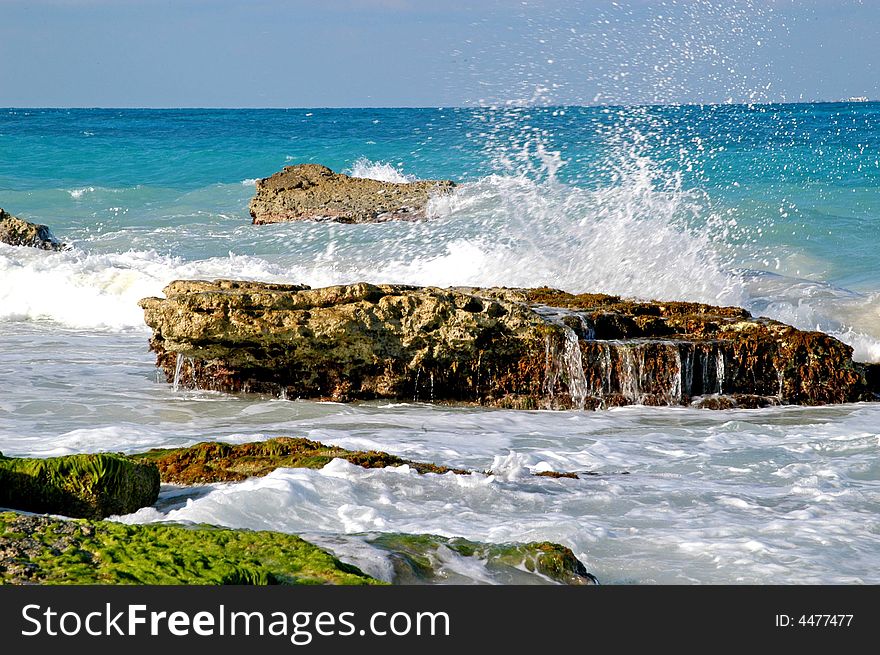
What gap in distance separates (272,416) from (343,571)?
4260 millimetres

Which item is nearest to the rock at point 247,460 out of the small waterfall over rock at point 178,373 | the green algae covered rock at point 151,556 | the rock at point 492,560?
the rock at point 492,560

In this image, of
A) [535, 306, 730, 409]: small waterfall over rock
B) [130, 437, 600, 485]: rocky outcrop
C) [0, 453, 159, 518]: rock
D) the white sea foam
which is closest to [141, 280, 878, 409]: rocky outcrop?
[535, 306, 730, 409]: small waterfall over rock

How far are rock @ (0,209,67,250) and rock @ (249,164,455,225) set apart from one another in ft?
14.2

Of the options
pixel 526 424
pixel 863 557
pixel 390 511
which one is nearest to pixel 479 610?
pixel 390 511

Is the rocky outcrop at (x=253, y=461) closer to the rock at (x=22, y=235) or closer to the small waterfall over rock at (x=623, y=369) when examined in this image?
the small waterfall over rock at (x=623, y=369)

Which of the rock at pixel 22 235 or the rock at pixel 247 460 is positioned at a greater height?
the rock at pixel 22 235

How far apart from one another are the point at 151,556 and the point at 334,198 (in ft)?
52.9

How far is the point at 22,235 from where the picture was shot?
53.0ft

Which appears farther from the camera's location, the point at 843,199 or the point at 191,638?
the point at 843,199

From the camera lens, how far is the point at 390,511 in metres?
4.89

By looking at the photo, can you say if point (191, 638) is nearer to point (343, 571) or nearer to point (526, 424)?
point (343, 571)

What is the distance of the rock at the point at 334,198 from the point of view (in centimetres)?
1864

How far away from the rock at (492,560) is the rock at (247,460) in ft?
4.90

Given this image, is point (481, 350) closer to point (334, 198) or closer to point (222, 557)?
point (222, 557)
